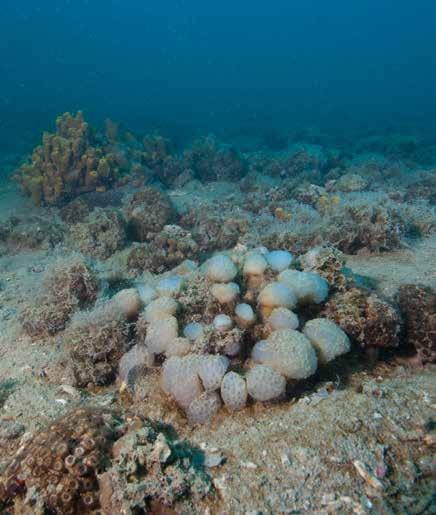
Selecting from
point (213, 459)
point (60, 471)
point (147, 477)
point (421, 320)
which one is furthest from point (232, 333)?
point (421, 320)

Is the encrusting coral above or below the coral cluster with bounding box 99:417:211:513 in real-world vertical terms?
below

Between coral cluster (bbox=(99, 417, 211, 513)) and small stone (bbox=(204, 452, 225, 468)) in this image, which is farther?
small stone (bbox=(204, 452, 225, 468))

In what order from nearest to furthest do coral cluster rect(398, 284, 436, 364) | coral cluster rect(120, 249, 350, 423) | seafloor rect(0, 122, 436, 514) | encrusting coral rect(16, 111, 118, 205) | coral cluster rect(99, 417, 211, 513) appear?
coral cluster rect(99, 417, 211, 513)
seafloor rect(0, 122, 436, 514)
coral cluster rect(120, 249, 350, 423)
coral cluster rect(398, 284, 436, 364)
encrusting coral rect(16, 111, 118, 205)

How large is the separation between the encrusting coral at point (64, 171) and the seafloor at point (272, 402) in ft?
6.60

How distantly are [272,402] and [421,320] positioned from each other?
1989 mm

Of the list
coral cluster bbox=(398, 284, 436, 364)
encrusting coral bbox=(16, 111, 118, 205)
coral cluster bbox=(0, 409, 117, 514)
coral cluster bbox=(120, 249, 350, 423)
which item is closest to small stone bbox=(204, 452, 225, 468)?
coral cluster bbox=(120, 249, 350, 423)

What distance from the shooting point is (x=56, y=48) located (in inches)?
3652

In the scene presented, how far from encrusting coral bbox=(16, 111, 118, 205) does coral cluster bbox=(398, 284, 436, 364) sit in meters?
8.71

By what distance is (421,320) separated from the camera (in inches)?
157

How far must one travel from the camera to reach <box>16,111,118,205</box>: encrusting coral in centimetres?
1003

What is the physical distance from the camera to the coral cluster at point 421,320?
153 inches

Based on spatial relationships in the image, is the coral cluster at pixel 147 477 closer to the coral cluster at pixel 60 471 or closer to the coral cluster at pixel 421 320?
the coral cluster at pixel 60 471

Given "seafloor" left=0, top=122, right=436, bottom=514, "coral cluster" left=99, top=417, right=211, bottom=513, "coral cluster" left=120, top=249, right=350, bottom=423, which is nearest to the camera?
"coral cluster" left=99, top=417, right=211, bottom=513

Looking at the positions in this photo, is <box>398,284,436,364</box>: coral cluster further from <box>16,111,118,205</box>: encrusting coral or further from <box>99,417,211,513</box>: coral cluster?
<box>16,111,118,205</box>: encrusting coral
